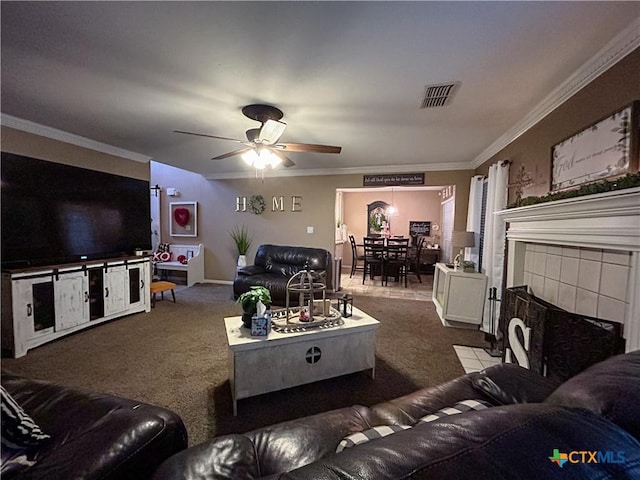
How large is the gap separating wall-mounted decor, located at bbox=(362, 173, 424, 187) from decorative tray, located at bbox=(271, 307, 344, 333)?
3.21 metres

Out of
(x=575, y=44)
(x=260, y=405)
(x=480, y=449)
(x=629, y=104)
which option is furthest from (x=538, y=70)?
(x=260, y=405)

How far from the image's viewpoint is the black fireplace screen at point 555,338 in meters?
1.46

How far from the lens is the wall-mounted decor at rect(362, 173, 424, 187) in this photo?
4723 mm

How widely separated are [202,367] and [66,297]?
190 centimetres

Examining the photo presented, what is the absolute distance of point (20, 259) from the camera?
269 centimetres

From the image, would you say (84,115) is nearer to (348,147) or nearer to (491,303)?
(348,147)

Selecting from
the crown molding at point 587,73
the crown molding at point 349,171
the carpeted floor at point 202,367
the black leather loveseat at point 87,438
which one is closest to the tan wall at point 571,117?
the crown molding at point 587,73

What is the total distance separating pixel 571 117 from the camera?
2.02 meters

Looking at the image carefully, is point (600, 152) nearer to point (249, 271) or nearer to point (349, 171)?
point (349, 171)

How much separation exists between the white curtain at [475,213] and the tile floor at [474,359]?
1.55m

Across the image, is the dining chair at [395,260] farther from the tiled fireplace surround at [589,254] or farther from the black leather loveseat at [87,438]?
the black leather loveseat at [87,438]

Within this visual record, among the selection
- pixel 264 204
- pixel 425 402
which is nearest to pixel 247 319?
pixel 425 402

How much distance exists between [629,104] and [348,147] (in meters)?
2.64

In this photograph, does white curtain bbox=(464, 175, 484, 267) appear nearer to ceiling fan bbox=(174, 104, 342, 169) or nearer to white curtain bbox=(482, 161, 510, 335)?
white curtain bbox=(482, 161, 510, 335)
